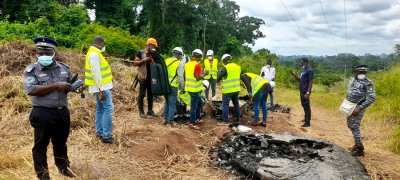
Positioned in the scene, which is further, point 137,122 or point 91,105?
point 91,105

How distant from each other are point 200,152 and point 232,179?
3.63ft

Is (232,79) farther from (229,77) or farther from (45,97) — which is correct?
(45,97)

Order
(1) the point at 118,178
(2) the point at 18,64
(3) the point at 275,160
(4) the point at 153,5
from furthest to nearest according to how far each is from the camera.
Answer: (4) the point at 153,5 < (2) the point at 18,64 < (3) the point at 275,160 < (1) the point at 118,178

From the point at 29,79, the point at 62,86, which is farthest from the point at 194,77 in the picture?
the point at 29,79

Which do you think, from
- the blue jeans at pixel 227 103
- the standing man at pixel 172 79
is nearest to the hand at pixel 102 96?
the standing man at pixel 172 79

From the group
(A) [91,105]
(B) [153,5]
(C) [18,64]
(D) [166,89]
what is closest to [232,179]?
(D) [166,89]

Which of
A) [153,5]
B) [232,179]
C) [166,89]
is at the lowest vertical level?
[232,179]

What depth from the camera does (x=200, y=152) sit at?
630cm

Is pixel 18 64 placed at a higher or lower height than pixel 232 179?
higher

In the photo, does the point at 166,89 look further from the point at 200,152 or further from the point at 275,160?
the point at 275,160

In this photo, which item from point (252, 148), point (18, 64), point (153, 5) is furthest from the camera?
point (153, 5)

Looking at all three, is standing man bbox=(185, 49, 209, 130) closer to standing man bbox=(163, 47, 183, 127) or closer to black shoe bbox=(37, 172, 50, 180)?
standing man bbox=(163, 47, 183, 127)

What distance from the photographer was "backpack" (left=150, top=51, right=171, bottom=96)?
6.94 m

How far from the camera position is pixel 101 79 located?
5.39 metres
